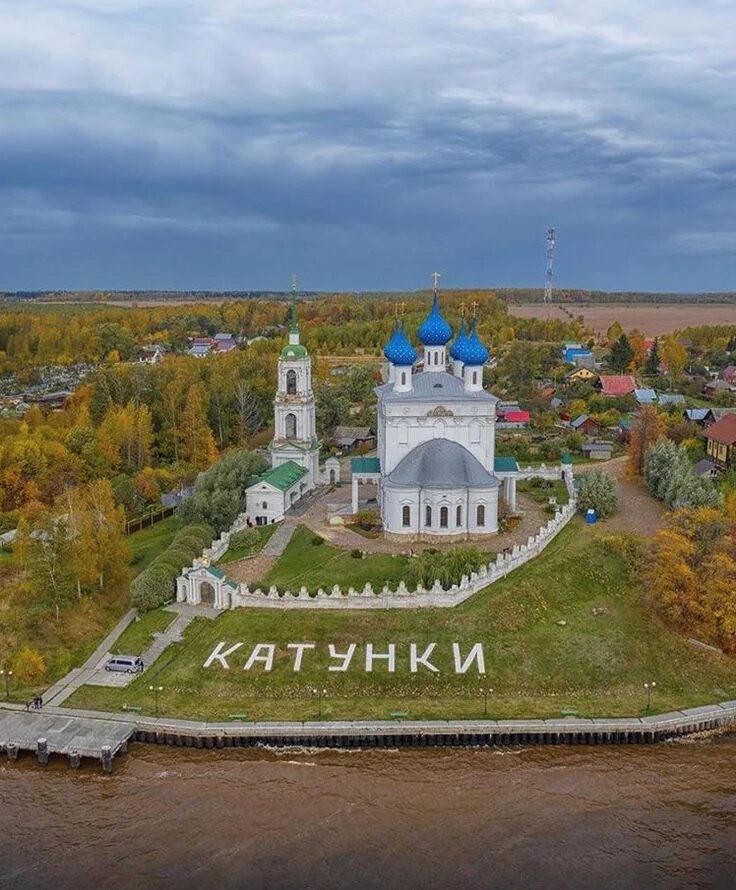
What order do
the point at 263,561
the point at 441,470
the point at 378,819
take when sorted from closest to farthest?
the point at 378,819, the point at 263,561, the point at 441,470

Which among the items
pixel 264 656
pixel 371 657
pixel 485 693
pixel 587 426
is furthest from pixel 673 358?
pixel 264 656

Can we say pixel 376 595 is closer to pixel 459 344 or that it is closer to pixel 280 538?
pixel 280 538

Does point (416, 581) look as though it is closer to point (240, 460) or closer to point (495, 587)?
point (495, 587)

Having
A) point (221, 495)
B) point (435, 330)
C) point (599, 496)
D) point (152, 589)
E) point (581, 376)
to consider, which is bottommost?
point (152, 589)

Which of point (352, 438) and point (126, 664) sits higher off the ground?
point (352, 438)

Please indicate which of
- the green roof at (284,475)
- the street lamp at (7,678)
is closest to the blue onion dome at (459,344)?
the green roof at (284,475)

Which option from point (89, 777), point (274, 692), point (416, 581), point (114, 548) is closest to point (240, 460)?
point (114, 548)

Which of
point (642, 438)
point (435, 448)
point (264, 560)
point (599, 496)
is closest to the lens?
point (264, 560)
